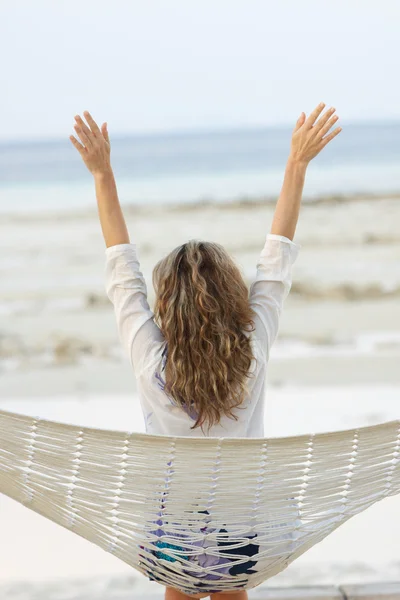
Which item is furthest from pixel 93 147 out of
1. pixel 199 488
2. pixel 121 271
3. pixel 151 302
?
pixel 151 302

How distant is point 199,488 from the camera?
46.8 inches

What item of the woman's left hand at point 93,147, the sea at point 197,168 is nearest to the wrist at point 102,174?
the woman's left hand at point 93,147

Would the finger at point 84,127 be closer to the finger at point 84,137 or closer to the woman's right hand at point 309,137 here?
the finger at point 84,137

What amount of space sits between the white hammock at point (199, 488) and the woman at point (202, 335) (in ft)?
0.09

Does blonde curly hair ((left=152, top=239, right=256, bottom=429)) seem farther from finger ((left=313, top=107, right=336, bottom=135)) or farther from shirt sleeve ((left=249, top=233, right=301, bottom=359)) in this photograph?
finger ((left=313, top=107, right=336, bottom=135))

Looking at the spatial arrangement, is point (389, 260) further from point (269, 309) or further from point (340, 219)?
point (269, 309)

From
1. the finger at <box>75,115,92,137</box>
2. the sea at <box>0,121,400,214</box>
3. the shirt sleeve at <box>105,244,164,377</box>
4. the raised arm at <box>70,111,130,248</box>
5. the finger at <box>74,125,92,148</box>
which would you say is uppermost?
the sea at <box>0,121,400,214</box>

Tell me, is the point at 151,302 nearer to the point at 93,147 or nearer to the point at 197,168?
the point at 197,168

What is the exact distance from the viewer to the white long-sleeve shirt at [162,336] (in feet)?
4.09

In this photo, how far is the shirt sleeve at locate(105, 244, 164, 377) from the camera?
1.26 meters

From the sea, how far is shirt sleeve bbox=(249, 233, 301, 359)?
12.8 meters

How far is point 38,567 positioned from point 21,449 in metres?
1.23

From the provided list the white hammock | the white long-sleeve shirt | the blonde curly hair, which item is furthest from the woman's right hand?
the white hammock

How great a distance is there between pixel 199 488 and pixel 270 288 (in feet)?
1.13
